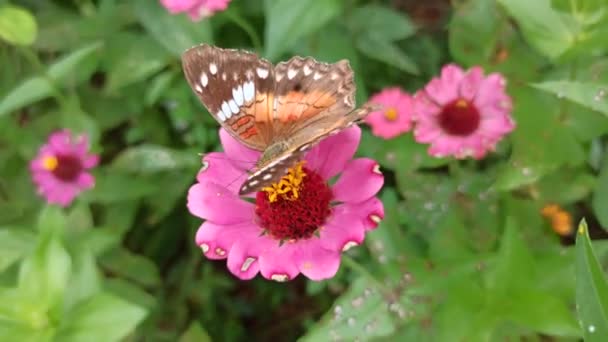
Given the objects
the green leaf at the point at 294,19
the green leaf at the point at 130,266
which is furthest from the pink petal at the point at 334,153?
the green leaf at the point at 130,266

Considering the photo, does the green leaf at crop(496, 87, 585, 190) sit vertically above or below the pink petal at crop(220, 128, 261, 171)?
below

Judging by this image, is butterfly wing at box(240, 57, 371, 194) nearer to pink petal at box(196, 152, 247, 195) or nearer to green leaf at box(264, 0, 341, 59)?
pink petal at box(196, 152, 247, 195)

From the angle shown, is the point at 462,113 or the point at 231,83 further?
the point at 462,113

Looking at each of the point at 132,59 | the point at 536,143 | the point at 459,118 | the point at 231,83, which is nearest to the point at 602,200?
the point at 536,143

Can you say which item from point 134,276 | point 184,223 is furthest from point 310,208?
point 184,223

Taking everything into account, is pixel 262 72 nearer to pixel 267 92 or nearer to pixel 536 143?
pixel 267 92

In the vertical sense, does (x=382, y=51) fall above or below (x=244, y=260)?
below

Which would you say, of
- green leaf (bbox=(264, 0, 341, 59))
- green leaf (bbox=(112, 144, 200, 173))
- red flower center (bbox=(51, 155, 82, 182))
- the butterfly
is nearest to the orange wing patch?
the butterfly
